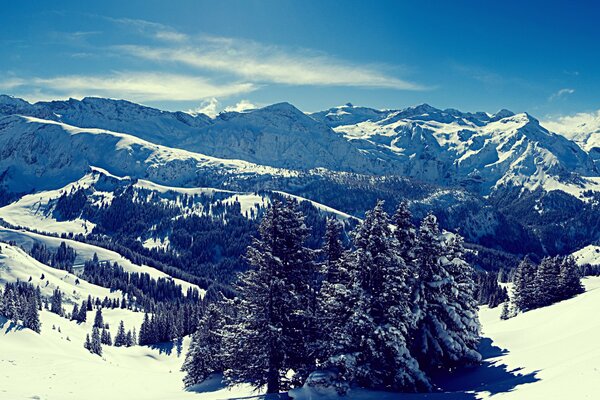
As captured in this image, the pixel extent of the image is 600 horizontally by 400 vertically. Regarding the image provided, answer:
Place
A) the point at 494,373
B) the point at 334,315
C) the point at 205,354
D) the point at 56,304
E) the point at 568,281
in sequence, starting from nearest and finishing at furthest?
1. the point at 334,315
2. the point at 494,373
3. the point at 205,354
4. the point at 568,281
5. the point at 56,304

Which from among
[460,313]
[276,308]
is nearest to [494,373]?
[460,313]

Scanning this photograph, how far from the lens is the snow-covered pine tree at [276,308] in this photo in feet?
106

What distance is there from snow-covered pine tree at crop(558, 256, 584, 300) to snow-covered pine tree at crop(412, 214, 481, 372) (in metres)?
49.2

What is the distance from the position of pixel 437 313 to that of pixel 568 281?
53.8m

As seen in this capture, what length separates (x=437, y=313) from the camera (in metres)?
38.4

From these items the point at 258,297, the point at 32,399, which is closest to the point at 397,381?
the point at 258,297

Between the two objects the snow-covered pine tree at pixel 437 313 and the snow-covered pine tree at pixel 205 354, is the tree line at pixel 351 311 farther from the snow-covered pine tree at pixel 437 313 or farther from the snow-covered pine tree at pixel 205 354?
the snow-covered pine tree at pixel 205 354

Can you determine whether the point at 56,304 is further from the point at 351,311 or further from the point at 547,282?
the point at 351,311

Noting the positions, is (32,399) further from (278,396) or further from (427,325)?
(427,325)

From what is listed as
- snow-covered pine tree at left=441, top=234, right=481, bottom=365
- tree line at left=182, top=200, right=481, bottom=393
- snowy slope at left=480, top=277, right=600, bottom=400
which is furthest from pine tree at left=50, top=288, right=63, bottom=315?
snow-covered pine tree at left=441, top=234, right=481, bottom=365

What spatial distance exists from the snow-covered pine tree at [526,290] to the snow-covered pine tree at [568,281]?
4.35 metres

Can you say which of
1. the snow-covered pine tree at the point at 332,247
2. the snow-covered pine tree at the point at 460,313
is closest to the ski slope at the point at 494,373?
the snow-covered pine tree at the point at 460,313

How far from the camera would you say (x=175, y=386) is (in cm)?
7088

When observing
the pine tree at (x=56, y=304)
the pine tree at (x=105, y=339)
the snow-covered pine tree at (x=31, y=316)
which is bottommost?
the pine tree at (x=105, y=339)
